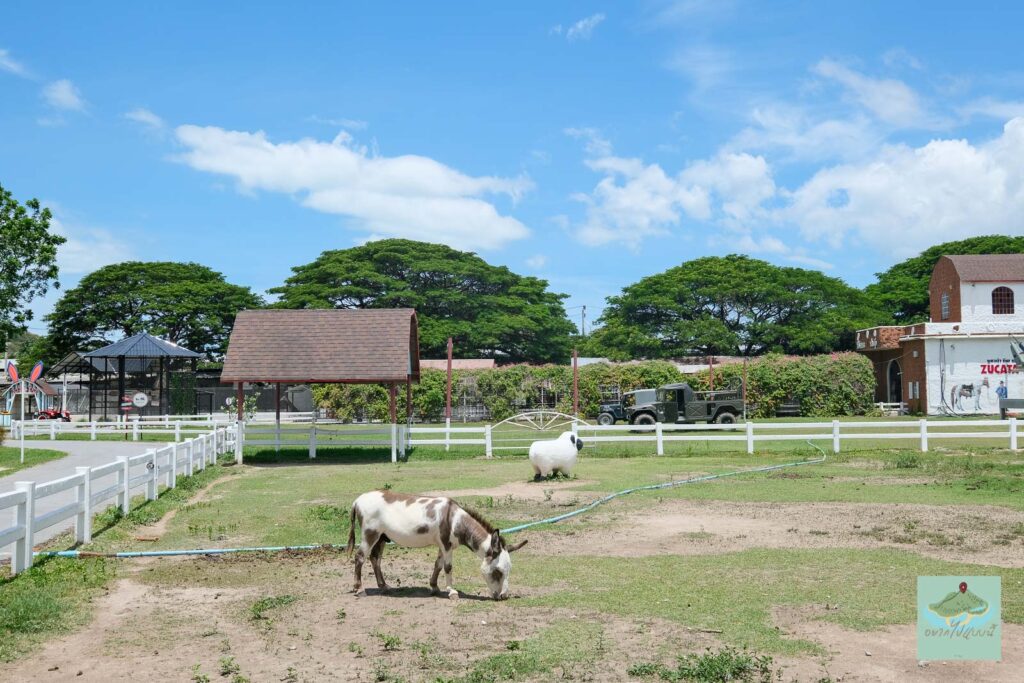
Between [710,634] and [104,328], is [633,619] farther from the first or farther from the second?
[104,328]

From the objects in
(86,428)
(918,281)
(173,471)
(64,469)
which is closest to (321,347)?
(64,469)

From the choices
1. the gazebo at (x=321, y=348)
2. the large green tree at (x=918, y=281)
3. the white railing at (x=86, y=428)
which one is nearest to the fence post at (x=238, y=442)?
the gazebo at (x=321, y=348)

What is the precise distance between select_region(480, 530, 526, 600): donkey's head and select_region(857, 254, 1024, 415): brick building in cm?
4433

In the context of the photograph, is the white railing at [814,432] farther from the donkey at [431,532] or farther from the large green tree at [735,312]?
the large green tree at [735,312]

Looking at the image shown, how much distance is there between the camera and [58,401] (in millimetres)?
65812

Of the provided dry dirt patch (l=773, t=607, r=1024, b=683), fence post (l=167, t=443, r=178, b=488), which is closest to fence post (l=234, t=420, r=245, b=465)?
fence post (l=167, t=443, r=178, b=488)

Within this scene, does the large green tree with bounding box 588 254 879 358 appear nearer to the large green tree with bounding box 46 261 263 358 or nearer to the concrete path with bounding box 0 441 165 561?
the large green tree with bounding box 46 261 263 358

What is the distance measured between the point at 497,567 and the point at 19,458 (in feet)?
78.6

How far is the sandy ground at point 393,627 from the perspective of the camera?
6.38 m

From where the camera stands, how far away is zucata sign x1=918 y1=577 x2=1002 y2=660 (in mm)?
6105

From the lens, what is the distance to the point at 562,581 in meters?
9.13

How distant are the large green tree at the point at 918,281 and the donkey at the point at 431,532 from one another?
7175 centimetres

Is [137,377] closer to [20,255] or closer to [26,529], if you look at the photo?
[20,255]

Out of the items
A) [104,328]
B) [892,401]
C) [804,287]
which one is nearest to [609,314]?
[804,287]
